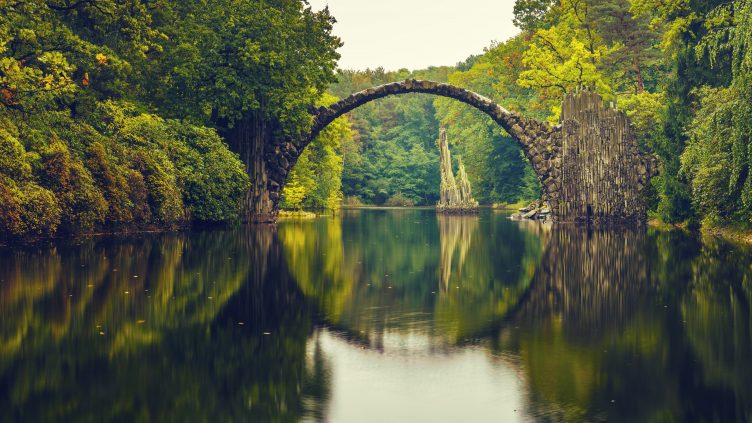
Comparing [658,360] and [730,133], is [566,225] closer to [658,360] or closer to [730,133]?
[730,133]

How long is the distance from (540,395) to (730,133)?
1908 cm

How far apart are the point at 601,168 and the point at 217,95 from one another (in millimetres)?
16464

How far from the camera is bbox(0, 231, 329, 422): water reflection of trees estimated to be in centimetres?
664

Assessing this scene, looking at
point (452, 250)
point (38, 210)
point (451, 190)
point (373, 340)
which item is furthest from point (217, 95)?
point (451, 190)

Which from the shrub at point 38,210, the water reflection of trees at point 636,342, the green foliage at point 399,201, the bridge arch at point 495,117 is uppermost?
the bridge arch at point 495,117

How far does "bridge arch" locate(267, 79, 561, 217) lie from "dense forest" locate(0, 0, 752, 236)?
3.79 feet

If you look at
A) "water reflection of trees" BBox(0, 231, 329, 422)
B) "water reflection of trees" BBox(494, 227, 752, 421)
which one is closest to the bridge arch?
"water reflection of trees" BBox(494, 227, 752, 421)

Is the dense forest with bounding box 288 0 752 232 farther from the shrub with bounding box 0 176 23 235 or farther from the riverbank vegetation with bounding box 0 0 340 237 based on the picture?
the shrub with bounding box 0 176 23 235

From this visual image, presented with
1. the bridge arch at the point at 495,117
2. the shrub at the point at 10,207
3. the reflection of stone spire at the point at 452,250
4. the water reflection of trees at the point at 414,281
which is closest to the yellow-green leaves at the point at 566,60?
the bridge arch at the point at 495,117

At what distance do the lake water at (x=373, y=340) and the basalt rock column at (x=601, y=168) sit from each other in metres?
19.3

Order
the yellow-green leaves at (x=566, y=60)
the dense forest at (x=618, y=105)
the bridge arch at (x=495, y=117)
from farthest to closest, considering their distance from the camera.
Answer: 1. the yellow-green leaves at (x=566, y=60)
2. the bridge arch at (x=495, y=117)
3. the dense forest at (x=618, y=105)

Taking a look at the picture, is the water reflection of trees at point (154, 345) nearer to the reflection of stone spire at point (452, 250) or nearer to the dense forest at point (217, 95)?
the reflection of stone spire at point (452, 250)

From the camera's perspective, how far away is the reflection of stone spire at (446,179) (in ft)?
191

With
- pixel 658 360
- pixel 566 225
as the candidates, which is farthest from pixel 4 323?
pixel 566 225
